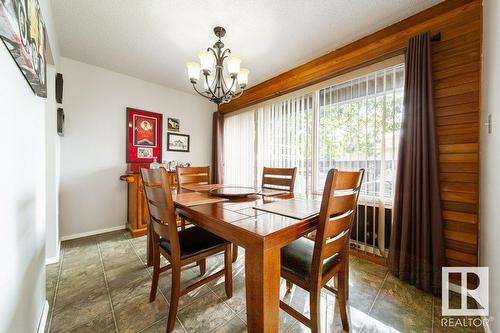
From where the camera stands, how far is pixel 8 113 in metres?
0.72

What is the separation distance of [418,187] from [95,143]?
12.7 feet

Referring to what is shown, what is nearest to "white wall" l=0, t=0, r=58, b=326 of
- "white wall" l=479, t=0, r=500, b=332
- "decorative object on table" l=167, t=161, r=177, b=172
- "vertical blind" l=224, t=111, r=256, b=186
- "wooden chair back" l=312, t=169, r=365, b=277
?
"wooden chair back" l=312, t=169, r=365, b=277

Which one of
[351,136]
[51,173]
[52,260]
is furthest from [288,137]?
[52,260]

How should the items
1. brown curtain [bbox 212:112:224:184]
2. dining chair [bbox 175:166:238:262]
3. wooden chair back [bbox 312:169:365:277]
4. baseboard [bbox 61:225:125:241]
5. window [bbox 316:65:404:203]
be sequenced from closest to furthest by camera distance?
wooden chair back [bbox 312:169:365:277], window [bbox 316:65:404:203], dining chair [bbox 175:166:238:262], baseboard [bbox 61:225:125:241], brown curtain [bbox 212:112:224:184]

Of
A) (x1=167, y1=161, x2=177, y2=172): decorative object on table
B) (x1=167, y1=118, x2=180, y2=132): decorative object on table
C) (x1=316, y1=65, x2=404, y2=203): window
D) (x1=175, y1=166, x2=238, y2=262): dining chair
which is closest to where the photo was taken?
(x1=316, y1=65, x2=404, y2=203): window

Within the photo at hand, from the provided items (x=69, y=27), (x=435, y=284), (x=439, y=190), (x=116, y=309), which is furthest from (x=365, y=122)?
(x=69, y=27)

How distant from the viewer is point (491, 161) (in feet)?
3.91

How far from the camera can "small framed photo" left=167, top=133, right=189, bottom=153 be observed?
3484 millimetres

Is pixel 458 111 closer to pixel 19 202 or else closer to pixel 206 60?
pixel 206 60

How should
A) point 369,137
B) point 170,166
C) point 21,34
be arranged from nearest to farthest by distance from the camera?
point 21,34 → point 369,137 → point 170,166

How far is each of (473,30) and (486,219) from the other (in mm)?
1445

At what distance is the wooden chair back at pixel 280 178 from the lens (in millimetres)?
2028

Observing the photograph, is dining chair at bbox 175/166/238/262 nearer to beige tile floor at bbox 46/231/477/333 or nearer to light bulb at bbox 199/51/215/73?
beige tile floor at bbox 46/231/477/333

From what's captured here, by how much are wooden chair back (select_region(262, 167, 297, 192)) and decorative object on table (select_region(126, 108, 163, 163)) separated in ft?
6.93
